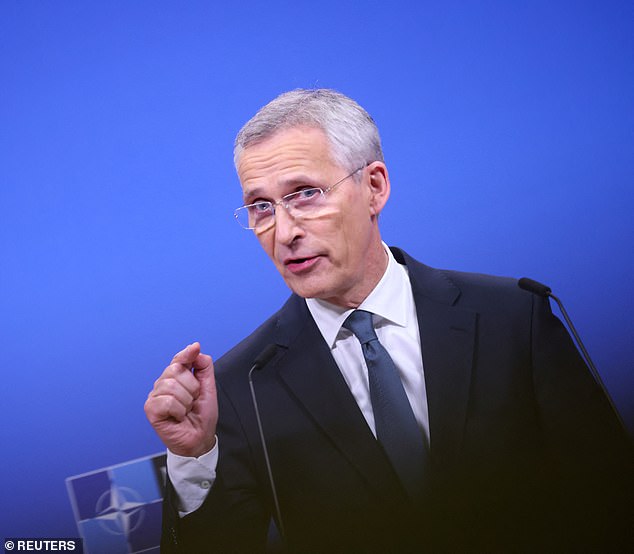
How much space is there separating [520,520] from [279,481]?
549 millimetres

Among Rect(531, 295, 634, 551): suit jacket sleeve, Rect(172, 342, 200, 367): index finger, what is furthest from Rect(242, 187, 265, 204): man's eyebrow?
Rect(531, 295, 634, 551): suit jacket sleeve

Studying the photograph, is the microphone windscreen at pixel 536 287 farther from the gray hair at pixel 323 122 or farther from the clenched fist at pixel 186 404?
the clenched fist at pixel 186 404

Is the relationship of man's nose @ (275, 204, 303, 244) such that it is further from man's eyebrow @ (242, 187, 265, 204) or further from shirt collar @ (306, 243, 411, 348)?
shirt collar @ (306, 243, 411, 348)

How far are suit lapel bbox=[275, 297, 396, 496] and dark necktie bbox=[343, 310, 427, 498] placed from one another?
0.03 metres

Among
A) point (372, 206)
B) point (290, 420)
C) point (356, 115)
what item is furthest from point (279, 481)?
point (356, 115)

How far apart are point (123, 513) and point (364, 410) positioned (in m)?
0.92

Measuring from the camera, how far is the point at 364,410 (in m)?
1.61

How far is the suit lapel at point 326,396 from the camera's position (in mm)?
1531

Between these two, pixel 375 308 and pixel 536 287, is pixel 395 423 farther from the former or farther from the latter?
pixel 536 287

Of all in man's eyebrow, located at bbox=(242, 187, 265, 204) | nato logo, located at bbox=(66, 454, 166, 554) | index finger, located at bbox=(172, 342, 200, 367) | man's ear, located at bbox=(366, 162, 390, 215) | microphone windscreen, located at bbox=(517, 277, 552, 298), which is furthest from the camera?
nato logo, located at bbox=(66, 454, 166, 554)

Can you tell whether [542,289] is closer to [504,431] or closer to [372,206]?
[504,431]

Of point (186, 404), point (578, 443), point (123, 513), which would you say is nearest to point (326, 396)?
point (186, 404)

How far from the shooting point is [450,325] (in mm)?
1674

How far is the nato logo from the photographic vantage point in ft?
6.79
